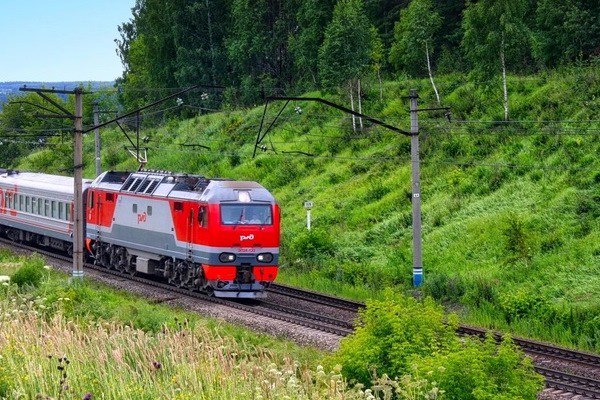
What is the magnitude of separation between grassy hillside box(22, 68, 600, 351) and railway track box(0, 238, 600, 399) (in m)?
1.26

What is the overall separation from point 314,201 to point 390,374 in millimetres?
28831

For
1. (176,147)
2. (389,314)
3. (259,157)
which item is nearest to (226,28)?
(176,147)

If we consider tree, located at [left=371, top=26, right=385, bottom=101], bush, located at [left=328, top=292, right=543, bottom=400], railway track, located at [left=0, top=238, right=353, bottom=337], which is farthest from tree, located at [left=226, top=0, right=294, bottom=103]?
bush, located at [left=328, top=292, right=543, bottom=400]

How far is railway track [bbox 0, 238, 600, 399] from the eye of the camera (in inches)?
755

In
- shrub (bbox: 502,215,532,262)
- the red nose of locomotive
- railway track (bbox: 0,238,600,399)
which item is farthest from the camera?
shrub (bbox: 502,215,532,262)

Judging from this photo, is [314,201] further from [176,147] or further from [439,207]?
[176,147]

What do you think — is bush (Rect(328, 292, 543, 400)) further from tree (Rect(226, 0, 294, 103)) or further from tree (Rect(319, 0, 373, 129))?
tree (Rect(226, 0, 294, 103))

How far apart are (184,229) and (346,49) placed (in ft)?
72.8

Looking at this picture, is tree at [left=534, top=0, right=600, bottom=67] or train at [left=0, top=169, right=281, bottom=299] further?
tree at [left=534, top=0, right=600, bottom=67]

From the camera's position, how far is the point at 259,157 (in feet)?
173

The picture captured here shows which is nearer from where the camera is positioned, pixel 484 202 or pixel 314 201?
pixel 484 202

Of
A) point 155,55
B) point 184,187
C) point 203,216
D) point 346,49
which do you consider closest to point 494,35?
point 346,49

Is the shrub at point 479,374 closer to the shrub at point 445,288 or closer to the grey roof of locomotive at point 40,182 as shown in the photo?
the shrub at point 445,288

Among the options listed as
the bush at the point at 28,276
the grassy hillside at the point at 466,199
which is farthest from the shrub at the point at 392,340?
the bush at the point at 28,276
